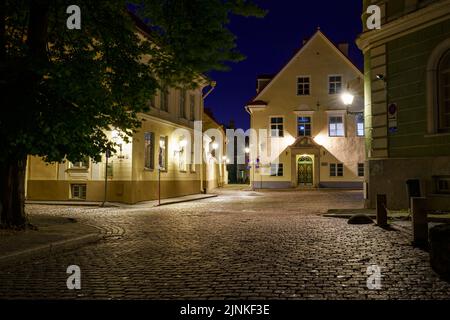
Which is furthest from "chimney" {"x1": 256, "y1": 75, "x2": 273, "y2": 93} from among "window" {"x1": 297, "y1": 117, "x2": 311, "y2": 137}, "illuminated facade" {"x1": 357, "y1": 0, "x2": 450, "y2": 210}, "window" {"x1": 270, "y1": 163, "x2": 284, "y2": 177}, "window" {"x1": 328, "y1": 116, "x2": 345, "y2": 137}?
"illuminated facade" {"x1": 357, "y1": 0, "x2": 450, "y2": 210}

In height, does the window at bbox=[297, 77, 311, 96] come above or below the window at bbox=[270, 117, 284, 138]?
above

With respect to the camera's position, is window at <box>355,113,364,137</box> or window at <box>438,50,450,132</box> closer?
window at <box>438,50,450,132</box>

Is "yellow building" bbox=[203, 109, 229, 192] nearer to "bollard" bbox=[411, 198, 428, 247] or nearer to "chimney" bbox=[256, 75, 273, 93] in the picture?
"chimney" bbox=[256, 75, 273, 93]

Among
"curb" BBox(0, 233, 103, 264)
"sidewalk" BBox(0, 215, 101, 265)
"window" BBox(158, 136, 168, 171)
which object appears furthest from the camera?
"window" BBox(158, 136, 168, 171)

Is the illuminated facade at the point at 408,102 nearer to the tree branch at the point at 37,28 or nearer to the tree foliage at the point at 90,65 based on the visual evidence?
the tree foliage at the point at 90,65

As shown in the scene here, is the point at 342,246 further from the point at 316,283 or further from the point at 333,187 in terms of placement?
the point at 333,187

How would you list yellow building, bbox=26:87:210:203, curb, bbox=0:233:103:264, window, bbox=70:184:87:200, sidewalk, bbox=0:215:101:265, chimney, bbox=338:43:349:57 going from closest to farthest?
curb, bbox=0:233:103:264 → sidewalk, bbox=0:215:101:265 → yellow building, bbox=26:87:210:203 → window, bbox=70:184:87:200 → chimney, bbox=338:43:349:57

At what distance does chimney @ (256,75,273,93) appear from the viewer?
1731 inches

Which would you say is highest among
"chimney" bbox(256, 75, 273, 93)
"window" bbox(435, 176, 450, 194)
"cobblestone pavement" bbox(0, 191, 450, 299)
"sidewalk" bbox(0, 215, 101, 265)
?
"chimney" bbox(256, 75, 273, 93)

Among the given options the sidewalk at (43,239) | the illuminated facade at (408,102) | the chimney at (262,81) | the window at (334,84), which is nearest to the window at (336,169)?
the window at (334,84)

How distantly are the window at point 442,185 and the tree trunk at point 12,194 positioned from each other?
12117 millimetres

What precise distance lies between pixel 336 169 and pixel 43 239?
33930 mm

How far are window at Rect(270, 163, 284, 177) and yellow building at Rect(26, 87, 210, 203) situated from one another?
45.7ft
